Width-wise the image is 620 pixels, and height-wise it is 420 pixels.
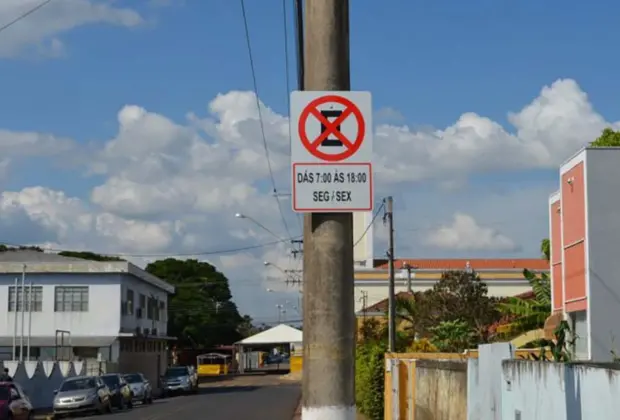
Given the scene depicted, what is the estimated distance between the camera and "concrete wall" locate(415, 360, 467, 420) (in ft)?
49.0

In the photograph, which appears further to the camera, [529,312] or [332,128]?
[529,312]

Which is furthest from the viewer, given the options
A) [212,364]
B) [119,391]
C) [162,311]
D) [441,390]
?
[212,364]

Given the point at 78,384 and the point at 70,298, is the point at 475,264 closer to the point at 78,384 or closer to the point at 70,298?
the point at 70,298

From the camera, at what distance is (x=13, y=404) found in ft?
93.1

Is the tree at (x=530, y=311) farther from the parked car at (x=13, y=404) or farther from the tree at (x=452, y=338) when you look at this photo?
the parked car at (x=13, y=404)

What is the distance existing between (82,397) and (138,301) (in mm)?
29559

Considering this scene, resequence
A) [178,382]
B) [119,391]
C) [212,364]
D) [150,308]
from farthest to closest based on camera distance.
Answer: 1. [212,364]
2. [150,308]
3. [178,382]
4. [119,391]

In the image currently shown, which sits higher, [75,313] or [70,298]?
[70,298]

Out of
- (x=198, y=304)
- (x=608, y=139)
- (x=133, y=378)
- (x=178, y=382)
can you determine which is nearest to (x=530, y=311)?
(x=608, y=139)

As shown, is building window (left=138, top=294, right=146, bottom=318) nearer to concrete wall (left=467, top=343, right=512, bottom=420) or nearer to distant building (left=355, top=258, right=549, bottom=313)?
distant building (left=355, top=258, right=549, bottom=313)

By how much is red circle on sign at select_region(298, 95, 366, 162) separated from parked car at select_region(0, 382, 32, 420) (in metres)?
23.7

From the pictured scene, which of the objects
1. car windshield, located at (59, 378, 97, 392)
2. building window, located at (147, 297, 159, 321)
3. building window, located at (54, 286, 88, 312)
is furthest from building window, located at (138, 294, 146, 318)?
car windshield, located at (59, 378, 97, 392)

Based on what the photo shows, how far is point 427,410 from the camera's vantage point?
1848cm

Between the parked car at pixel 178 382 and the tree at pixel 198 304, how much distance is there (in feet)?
134
